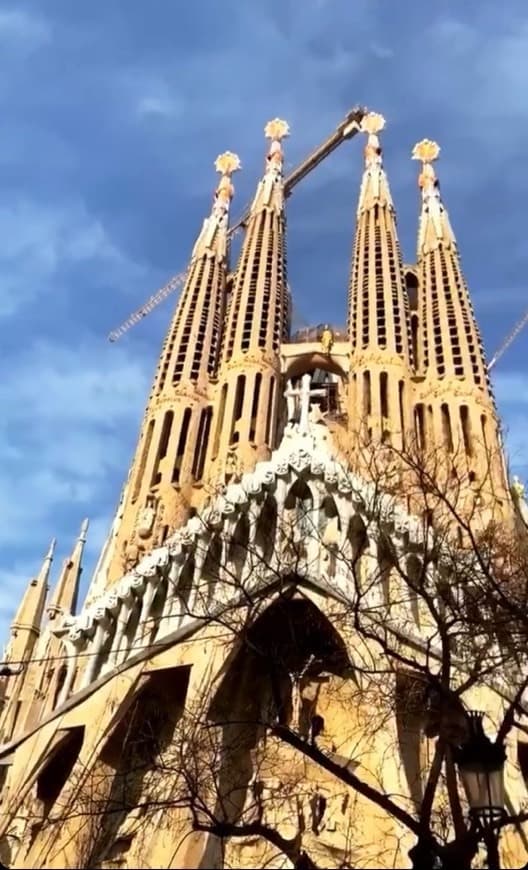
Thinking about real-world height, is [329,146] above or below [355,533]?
above

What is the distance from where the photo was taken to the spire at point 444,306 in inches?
908

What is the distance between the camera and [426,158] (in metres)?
34.9

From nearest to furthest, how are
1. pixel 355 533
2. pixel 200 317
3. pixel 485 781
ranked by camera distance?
pixel 485 781 < pixel 355 533 < pixel 200 317

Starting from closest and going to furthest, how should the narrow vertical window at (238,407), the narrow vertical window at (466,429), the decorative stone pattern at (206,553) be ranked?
the decorative stone pattern at (206,553) < the narrow vertical window at (466,429) < the narrow vertical window at (238,407)

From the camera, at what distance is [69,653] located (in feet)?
52.1

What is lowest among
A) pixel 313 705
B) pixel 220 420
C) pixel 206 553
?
pixel 313 705

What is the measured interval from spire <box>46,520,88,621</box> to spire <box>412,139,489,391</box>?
40.3 feet

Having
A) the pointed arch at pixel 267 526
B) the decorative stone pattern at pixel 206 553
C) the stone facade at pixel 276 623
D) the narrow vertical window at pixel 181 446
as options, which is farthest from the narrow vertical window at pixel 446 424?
the narrow vertical window at pixel 181 446

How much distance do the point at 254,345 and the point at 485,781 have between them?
66.5 feet

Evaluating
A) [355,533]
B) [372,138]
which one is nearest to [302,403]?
[355,533]

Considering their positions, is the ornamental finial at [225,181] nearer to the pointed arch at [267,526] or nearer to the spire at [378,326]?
the spire at [378,326]

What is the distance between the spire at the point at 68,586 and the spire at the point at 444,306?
12280 mm

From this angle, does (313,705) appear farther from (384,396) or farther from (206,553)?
(384,396)

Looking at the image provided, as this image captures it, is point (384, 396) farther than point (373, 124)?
No
